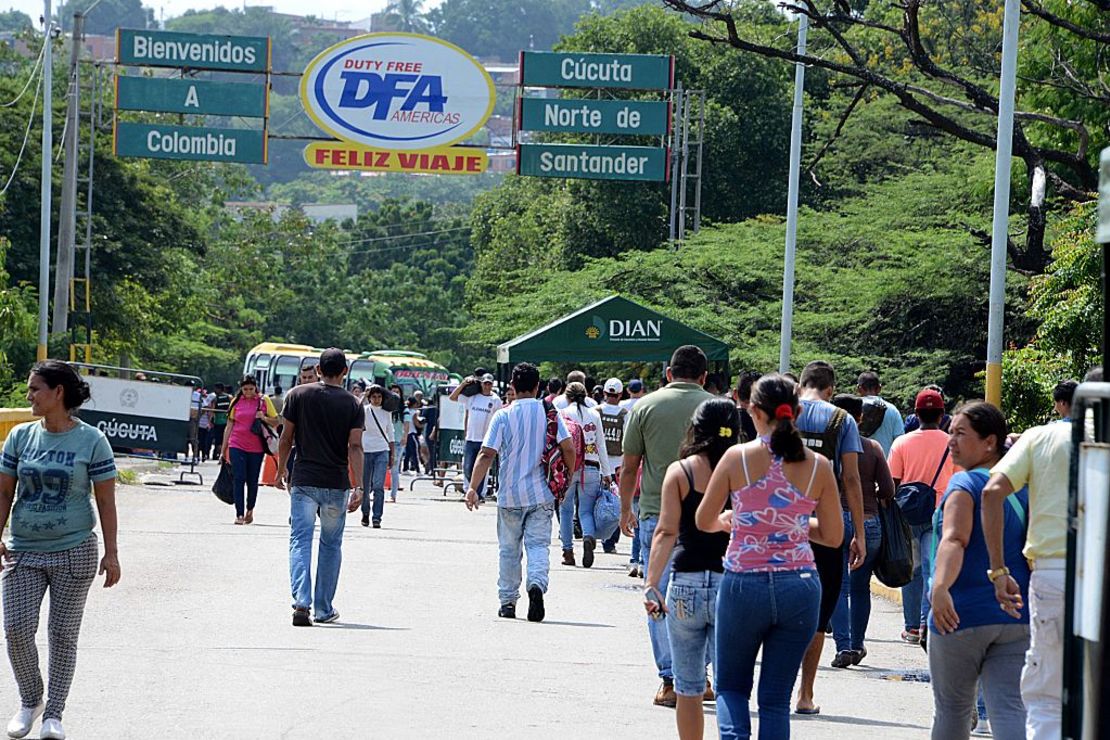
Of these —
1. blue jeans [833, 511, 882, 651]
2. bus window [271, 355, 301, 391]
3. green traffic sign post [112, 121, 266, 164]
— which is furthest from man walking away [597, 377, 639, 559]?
bus window [271, 355, 301, 391]

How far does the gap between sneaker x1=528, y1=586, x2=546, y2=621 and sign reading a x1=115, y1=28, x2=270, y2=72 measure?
2057cm

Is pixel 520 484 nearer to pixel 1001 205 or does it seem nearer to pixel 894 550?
pixel 894 550

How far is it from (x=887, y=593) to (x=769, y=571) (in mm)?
9068

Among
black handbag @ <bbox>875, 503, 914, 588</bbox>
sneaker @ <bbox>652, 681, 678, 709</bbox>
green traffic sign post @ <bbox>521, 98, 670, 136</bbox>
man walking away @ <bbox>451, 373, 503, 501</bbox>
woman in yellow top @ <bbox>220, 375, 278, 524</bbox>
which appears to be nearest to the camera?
sneaker @ <bbox>652, 681, 678, 709</bbox>

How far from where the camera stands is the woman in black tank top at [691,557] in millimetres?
7461

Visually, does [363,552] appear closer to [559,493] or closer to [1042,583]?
[559,493]

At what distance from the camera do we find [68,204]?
110ft

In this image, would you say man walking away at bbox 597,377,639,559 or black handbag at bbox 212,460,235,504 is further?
black handbag at bbox 212,460,235,504

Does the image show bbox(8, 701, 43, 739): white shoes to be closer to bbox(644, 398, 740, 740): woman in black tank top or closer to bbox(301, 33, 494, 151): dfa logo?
bbox(644, 398, 740, 740): woman in black tank top

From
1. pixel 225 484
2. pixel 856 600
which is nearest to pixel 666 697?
pixel 856 600

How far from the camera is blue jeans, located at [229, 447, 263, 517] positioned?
19.9m

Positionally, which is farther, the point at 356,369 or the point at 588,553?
the point at 356,369

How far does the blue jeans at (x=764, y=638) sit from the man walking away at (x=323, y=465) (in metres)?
5.44

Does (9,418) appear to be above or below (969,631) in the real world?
below
